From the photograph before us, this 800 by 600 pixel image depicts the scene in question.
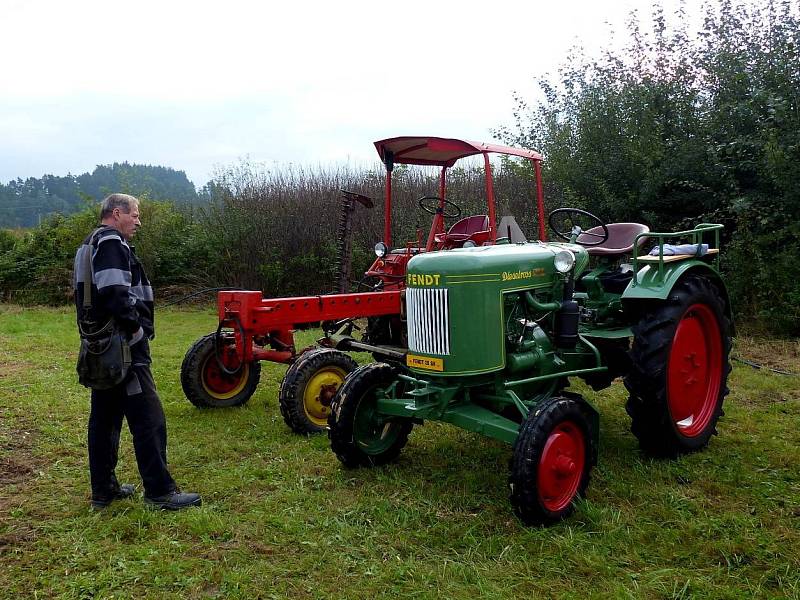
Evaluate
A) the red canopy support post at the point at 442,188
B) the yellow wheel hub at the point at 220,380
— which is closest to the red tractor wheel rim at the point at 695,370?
the red canopy support post at the point at 442,188

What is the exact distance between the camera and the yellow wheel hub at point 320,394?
4.72m

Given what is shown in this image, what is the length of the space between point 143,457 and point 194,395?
6.30 feet

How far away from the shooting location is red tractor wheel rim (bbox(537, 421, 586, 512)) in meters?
3.14

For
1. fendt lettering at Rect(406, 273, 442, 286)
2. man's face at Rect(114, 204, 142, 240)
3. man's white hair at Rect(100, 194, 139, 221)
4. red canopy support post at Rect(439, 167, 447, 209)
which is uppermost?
red canopy support post at Rect(439, 167, 447, 209)

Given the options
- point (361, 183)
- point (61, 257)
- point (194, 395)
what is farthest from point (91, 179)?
point (194, 395)

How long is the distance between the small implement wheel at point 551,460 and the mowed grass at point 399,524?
0.10m

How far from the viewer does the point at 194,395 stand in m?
5.29

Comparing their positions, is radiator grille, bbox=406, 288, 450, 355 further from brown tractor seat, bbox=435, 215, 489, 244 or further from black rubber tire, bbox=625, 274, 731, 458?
brown tractor seat, bbox=435, 215, 489, 244

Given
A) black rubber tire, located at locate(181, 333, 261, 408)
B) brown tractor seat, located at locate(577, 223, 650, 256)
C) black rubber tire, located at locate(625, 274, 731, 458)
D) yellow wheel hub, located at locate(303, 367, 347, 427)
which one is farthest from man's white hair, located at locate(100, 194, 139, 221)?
brown tractor seat, located at locate(577, 223, 650, 256)

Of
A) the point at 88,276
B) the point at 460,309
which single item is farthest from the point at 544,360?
the point at 88,276

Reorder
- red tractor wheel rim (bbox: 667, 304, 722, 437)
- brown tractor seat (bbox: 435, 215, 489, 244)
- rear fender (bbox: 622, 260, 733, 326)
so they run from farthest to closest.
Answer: brown tractor seat (bbox: 435, 215, 489, 244) < red tractor wheel rim (bbox: 667, 304, 722, 437) < rear fender (bbox: 622, 260, 733, 326)

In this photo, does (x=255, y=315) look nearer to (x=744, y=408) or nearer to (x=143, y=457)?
(x=143, y=457)

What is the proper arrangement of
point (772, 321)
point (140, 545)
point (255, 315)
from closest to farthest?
point (140, 545), point (255, 315), point (772, 321)

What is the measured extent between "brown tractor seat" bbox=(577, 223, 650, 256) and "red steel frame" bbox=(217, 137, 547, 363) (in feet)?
2.15
